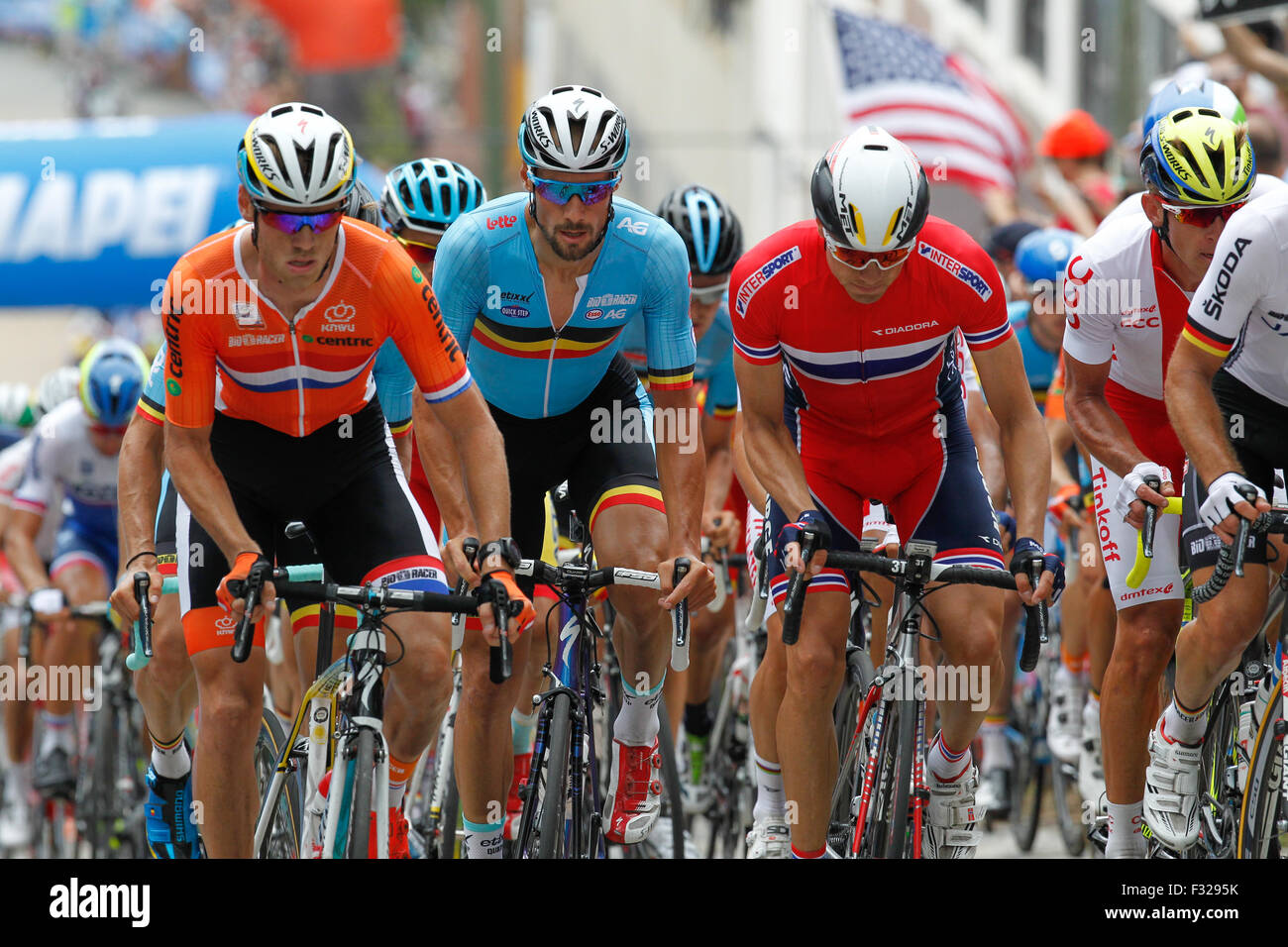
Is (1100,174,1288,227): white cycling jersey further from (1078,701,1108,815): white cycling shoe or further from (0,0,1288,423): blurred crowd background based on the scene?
(0,0,1288,423): blurred crowd background

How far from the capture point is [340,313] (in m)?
5.41

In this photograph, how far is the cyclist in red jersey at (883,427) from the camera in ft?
18.4

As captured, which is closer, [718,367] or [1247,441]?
[1247,441]

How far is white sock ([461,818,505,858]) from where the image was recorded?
20.1ft

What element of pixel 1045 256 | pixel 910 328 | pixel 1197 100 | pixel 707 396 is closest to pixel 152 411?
pixel 910 328

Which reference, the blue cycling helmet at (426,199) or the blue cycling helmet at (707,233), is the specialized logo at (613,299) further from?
the blue cycling helmet at (707,233)

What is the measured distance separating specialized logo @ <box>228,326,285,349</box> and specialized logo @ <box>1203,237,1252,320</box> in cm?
259

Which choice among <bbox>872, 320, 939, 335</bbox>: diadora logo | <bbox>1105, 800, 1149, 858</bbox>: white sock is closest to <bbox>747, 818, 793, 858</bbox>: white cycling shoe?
<bbox>1105, 800, 1149, 858</bbox>: white sock

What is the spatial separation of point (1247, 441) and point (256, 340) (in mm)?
3033

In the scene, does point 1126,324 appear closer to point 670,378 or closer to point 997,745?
point 670,378

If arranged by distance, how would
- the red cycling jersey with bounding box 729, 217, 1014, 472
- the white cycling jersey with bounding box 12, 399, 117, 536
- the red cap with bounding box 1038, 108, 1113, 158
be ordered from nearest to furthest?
1. the red cycling jersey with bounding box 729, 217, 1014, 472
2. the white cycling jersey with bounding box 12, 399, 117, 536
3. the red cap with bounding box 1038, 108, 1113, 158

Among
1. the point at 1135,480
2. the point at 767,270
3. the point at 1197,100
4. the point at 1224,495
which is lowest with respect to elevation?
the point at 1224,495

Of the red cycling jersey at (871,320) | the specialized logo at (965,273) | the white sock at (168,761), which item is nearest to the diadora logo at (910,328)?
the red cycling jersey at (871,320)
